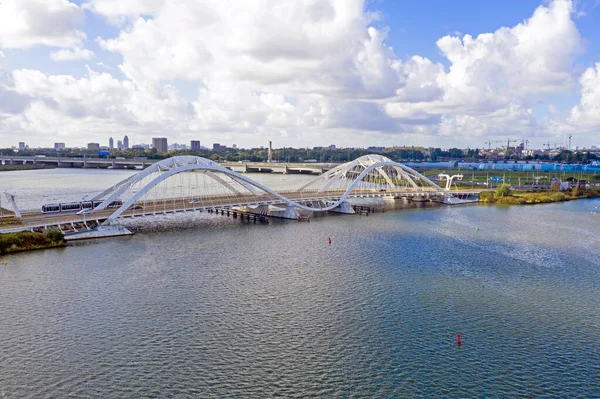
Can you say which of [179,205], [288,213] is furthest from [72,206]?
[288,213]

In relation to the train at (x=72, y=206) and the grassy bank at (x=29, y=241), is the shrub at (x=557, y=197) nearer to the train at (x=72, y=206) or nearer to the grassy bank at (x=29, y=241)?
the train at (x=72, y=206)

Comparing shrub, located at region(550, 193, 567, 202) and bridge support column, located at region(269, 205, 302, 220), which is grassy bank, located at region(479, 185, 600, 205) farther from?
bridge support column, located at region(269, 205, 302, 220)

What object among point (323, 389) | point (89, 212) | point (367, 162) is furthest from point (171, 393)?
point (367, 162)

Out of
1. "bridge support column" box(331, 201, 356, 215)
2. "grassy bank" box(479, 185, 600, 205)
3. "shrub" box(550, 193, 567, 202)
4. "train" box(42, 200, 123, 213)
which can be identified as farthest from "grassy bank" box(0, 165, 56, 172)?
"shrub" box(550, 193, 567, 202)

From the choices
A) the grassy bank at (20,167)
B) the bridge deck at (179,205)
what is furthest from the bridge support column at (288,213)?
the grassy bank at (20,167)

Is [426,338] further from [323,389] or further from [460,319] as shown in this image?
[323,389]

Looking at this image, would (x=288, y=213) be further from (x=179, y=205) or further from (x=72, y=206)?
(x=72, y=206)
